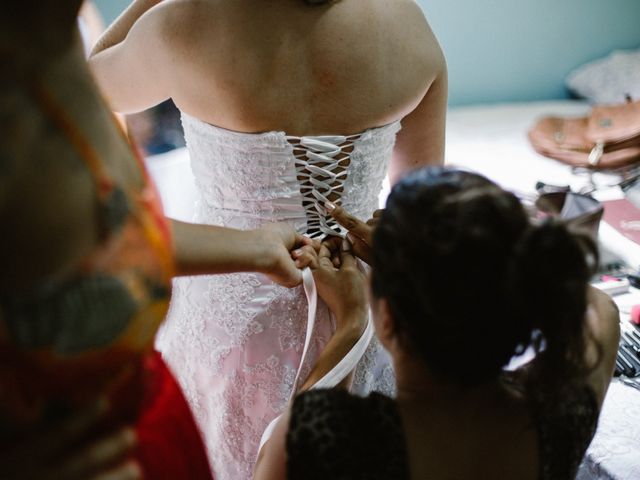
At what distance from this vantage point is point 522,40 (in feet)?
9.10

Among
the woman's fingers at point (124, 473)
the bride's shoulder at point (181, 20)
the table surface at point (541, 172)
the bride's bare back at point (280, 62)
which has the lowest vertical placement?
the table surface at point (541, 172)

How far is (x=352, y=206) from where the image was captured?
1.07 metres

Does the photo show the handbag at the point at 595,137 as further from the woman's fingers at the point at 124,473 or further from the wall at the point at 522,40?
the woman's fingers at the point at 124,473

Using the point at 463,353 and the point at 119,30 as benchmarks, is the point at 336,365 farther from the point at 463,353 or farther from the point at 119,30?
the point at 119,30

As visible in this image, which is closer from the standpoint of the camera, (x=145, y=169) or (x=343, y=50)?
(x=145, y=169)

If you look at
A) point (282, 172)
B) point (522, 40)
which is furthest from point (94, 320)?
point (522, 40)

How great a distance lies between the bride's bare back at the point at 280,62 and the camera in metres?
0.88

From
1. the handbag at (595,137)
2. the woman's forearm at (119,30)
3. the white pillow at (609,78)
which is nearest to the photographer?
the woman's forearm at (119,30)

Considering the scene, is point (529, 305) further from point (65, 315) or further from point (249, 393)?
point (249, 393)

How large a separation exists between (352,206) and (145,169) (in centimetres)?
59

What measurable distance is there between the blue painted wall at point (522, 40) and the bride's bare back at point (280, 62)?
1.79 m

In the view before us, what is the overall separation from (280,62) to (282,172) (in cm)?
18

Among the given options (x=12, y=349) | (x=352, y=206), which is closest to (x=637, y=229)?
(x=352, y=206)

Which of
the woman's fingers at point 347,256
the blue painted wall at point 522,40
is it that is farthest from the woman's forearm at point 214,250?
the blue painted wall at point 522,40
